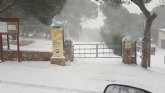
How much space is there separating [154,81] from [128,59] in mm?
6175

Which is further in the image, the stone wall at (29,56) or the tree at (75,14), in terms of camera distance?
the tree at (75,14)

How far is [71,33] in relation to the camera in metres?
88.4

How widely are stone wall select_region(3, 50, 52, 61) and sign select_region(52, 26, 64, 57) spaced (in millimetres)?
1298

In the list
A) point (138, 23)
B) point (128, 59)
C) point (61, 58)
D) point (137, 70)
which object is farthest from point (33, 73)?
point (138, 23)

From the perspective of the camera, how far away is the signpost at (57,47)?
760 inches

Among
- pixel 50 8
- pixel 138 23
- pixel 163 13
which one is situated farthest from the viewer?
pixel 163 13

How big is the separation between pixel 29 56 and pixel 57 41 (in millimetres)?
2040

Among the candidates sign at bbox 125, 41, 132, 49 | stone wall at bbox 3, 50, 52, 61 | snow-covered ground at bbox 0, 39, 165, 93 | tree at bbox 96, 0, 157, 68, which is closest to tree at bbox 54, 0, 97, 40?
sign at bbox 125, 41, 132, 49

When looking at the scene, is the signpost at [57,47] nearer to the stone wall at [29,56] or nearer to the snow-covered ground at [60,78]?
the snow-covered ground at [60,78]

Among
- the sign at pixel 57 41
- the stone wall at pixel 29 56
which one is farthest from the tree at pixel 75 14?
the sign at pixel 57 41

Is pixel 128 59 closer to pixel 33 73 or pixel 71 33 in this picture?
pixel 33 73

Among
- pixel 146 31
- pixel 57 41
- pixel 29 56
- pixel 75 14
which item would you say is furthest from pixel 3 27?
pixel 75 14

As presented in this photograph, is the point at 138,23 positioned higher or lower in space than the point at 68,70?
higher

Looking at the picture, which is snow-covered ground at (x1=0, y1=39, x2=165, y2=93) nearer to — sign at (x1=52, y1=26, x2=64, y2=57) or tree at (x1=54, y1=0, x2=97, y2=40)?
sign at (x1=52, y1=26, x2=64, y2=57)
